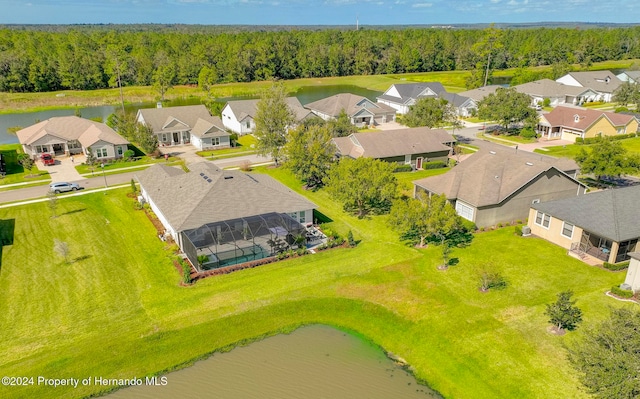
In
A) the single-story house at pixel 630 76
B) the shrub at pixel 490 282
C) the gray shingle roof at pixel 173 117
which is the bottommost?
the shrub at pixel 490 282

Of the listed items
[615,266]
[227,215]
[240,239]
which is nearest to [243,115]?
[227,215]

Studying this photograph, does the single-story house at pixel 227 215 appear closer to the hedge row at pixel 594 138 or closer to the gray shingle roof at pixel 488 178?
the gray shingle roof at pixel 488 178

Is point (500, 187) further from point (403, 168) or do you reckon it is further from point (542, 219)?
point (403, 168)

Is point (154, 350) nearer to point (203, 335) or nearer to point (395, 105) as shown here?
point (203, 335)

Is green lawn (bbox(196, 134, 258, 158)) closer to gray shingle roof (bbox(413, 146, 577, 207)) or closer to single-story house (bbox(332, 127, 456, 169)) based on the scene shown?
single-story house (bbox(332, 127, 456, 169))

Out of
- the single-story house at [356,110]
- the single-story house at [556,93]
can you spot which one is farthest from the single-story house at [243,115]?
the single-story house at [556,93]
